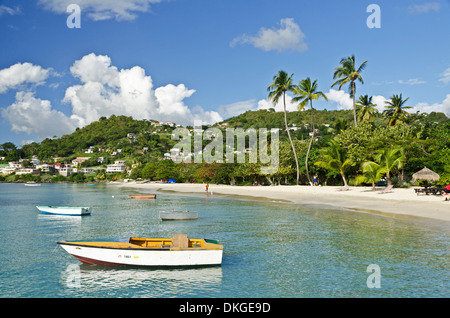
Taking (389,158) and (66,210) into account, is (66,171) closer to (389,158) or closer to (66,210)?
(66,210)

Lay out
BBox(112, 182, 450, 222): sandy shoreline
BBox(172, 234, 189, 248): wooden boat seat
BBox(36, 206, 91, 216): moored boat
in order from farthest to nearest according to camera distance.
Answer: BBox(36, 206, 91, 216): moored boat < BBox(112, 182, 450, 222): sandy shoreline < BBox(172, 234, 189, 248): wooden boat seat

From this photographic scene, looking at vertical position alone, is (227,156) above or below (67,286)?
above

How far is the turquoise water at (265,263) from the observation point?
12281 mm

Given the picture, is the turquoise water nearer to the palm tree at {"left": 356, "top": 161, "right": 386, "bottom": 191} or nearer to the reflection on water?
the reflection on water

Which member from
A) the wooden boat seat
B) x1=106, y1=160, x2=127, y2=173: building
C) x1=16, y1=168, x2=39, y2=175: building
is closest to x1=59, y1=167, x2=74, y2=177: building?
x1=16, y1=168, x2=39, y2=175: building

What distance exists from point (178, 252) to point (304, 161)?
171 ft

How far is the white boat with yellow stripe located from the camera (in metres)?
14.1

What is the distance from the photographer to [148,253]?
14133mm

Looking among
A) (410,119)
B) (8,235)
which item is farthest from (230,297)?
(410,119)

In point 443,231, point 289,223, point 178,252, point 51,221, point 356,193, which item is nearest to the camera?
point 178,252

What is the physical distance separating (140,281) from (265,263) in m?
5.89

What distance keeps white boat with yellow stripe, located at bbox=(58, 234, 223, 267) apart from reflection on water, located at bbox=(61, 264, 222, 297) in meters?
0.33
